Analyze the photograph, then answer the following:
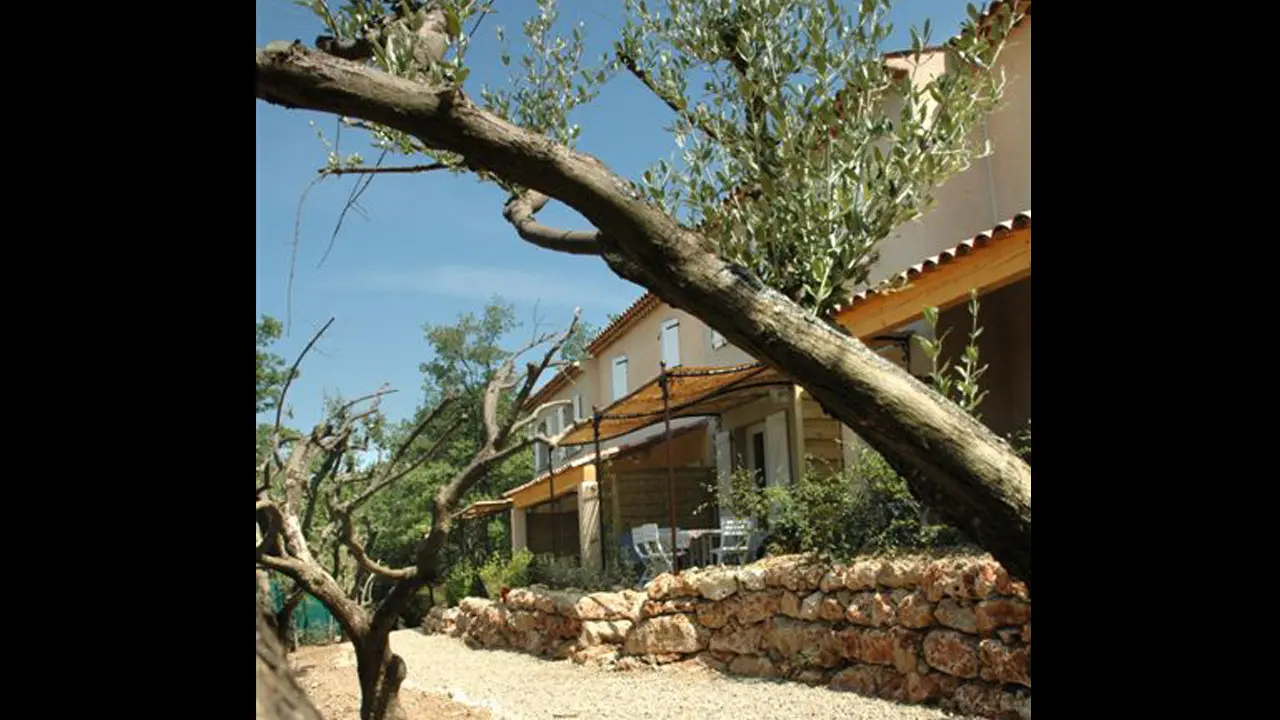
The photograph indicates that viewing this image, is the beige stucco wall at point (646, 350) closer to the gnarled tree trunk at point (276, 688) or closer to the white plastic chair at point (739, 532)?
the white plastic chair at point (739, 532)

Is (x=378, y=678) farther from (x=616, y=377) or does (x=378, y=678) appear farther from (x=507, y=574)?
(x=616, y=377)

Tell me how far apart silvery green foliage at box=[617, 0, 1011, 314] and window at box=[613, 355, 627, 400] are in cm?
2065

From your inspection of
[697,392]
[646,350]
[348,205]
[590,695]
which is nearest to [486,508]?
[646,350]

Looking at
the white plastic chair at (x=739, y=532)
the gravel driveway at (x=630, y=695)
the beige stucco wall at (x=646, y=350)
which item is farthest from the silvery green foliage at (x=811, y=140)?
the beige stucco wall at (x=646, y=350)

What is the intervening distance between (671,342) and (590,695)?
11.5 meters

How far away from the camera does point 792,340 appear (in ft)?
8.96

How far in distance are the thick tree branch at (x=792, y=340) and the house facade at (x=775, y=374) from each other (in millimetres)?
623

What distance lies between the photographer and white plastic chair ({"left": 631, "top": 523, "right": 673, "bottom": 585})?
14875 mm

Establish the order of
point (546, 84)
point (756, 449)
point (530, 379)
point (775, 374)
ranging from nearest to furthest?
point (546, 84)
point (530, 379)
point (775, 374)
point (756, 449)
